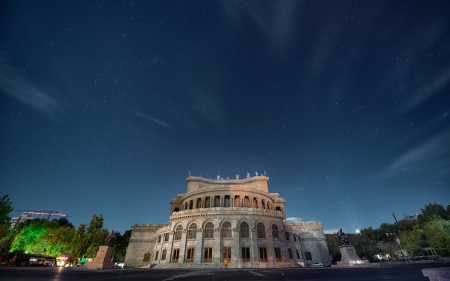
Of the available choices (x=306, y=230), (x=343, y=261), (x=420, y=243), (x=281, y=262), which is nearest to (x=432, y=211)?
(x=420, y=243)

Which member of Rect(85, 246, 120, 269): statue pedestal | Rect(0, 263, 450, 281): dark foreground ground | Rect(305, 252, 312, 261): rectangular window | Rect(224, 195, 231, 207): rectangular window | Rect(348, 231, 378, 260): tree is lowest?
Rect(0, 263, 450, 281): dark foreground ground

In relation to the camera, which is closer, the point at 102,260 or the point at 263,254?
the point at 102,260

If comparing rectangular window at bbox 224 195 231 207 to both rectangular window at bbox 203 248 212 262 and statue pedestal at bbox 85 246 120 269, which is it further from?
statue pedestal at bbox 85 246 120 269

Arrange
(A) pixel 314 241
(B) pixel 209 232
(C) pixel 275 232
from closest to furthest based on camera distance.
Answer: (B) pixel 209 232, (C) pixel 275 232, (A) pixel 314 241

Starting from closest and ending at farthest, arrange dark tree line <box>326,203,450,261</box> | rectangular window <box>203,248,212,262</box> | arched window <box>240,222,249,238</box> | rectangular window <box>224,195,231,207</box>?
rectangular window <box>203,248,212,262</box>
arched window <box>240,222,249,238</box>
dark tree line <box>326,203,450,261</box>
rectangular window <box>224,195,231,207</box>

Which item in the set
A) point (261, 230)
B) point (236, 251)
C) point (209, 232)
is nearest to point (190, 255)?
point (209, 232)

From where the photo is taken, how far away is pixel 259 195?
46.0 m

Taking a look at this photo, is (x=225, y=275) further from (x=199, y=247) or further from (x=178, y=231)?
(x=178, y=231)

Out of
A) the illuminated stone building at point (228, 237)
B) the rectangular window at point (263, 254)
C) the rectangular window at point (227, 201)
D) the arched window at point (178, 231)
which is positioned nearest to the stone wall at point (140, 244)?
the illuminated stone building at point (228, 237)

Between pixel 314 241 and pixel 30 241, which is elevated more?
pixel 30 241

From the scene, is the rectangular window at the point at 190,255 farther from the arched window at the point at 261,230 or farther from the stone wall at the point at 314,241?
the stone wall at the point at 314,241

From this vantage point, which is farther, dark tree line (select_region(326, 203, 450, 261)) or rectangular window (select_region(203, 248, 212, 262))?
dark tree line (select_region(326, 203, 450, 261))

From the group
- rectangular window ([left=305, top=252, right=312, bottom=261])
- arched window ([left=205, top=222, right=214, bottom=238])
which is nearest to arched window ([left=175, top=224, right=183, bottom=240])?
arched window ([left=205, top=222, right=214, bottom=238])

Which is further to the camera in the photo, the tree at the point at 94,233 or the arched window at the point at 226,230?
the tree at the point at 94,233
